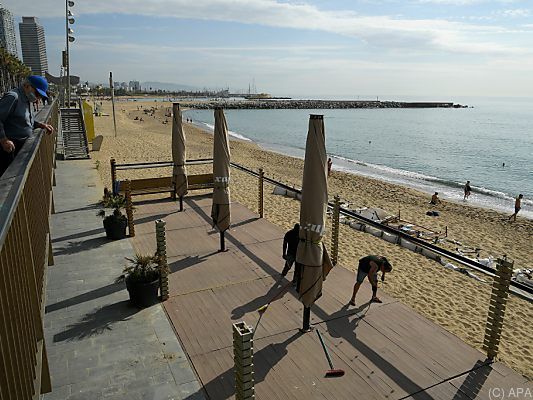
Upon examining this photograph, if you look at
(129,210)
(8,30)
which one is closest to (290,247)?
(129,210)

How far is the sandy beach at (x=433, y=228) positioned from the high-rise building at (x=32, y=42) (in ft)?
301

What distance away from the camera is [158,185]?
13898 mm

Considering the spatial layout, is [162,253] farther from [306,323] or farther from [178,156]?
[178,156]

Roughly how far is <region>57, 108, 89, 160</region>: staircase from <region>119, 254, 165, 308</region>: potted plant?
1725 cm

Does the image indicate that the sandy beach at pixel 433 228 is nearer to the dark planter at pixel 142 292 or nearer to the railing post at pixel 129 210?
the dark planter at pixel 142 292

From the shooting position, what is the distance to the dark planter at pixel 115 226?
9695 millimetres

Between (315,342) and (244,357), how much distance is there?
7.73ft

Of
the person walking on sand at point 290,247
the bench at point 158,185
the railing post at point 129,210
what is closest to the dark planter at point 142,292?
the person walking on sand at point 290,247

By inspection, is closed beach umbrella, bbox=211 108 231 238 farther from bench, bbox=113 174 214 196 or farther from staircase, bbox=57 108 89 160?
staircase, bbox=57 108 89 160

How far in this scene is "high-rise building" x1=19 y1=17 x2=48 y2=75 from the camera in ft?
330

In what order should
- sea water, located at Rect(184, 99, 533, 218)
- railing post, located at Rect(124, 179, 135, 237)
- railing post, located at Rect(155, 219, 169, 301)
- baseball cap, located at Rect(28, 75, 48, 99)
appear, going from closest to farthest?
baseball cap, located at Rect(28, 75, 48, 99)
railing post, located at Rect(155, 219, 169, 301)
railing post, located at Rect(124, 179, 135, 237)
sea water, located at Rect(184, 99, 533, 218)

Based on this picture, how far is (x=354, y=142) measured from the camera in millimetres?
62906

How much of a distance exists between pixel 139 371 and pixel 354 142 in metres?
60.9

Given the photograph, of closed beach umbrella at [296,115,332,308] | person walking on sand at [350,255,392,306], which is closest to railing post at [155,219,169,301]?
closed beach umbrella at [296,115,332,308]
